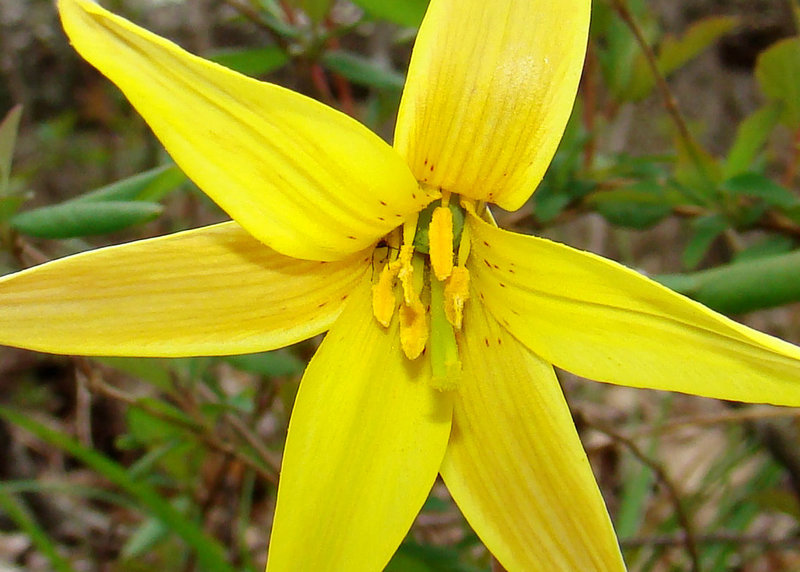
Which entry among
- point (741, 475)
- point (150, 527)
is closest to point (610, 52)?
point (150, 527)

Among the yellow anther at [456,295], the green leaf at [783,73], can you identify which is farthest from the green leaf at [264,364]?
the green leaf at [783,73]

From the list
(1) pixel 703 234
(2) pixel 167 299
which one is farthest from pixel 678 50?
(2) pixel 167 299

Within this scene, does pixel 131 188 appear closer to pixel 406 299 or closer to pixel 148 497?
pixel 406 299

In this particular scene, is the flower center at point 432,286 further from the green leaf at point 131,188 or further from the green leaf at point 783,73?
the green leaf at point 783,73

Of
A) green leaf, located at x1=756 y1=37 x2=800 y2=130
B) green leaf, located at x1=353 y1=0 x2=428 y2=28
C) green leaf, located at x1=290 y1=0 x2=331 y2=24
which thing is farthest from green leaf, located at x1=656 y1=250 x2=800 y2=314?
green leaf, located at x1=290 y1=0 x2=331 y2=24

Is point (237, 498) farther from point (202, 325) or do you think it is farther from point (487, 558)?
point (202, 325)

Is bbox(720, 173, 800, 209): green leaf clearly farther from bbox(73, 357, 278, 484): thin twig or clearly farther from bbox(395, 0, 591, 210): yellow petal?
bbox(73, 357, 278, 484): thin twig
